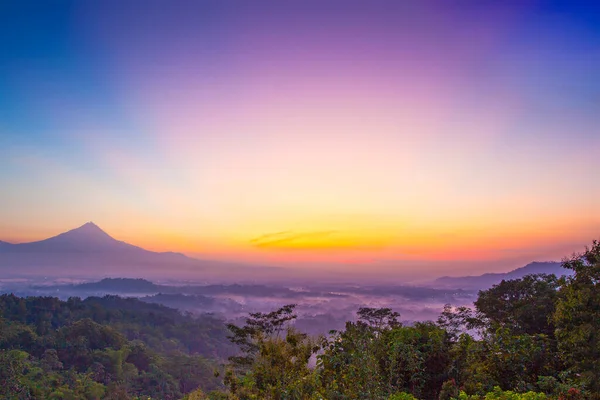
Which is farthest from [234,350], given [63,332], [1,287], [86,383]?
[1,287]

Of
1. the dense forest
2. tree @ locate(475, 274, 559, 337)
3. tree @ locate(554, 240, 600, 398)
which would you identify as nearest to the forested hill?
the dense forest

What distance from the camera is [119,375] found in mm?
51062

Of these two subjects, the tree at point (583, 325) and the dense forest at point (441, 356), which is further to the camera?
the tree at point (583, 325)

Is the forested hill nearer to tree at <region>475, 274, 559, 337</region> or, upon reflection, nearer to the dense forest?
the dense forest

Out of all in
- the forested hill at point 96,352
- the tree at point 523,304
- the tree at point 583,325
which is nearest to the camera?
the tree at point 583,325

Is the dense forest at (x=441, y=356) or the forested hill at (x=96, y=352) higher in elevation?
the dense forest at (x=441, y=356)

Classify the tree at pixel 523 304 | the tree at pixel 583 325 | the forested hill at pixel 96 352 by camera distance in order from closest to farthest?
the tree at pixel 583 325 → the tree at pixel 523 304 → the forested hill at pixel 96 352

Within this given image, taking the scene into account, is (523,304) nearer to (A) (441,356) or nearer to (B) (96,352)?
(A) (441,356)

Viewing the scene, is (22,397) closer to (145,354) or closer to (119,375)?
(119,375)

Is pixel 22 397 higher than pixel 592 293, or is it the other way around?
pixel 592 293

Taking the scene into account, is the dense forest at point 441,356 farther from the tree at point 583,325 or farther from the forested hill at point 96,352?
the forested hill at point 96,352

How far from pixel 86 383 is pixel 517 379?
45.5 metres

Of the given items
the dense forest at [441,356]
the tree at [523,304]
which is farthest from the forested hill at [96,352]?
the tree at [523,304]

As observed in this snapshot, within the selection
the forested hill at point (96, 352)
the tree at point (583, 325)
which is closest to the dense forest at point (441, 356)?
the tree at point (583, 325)
